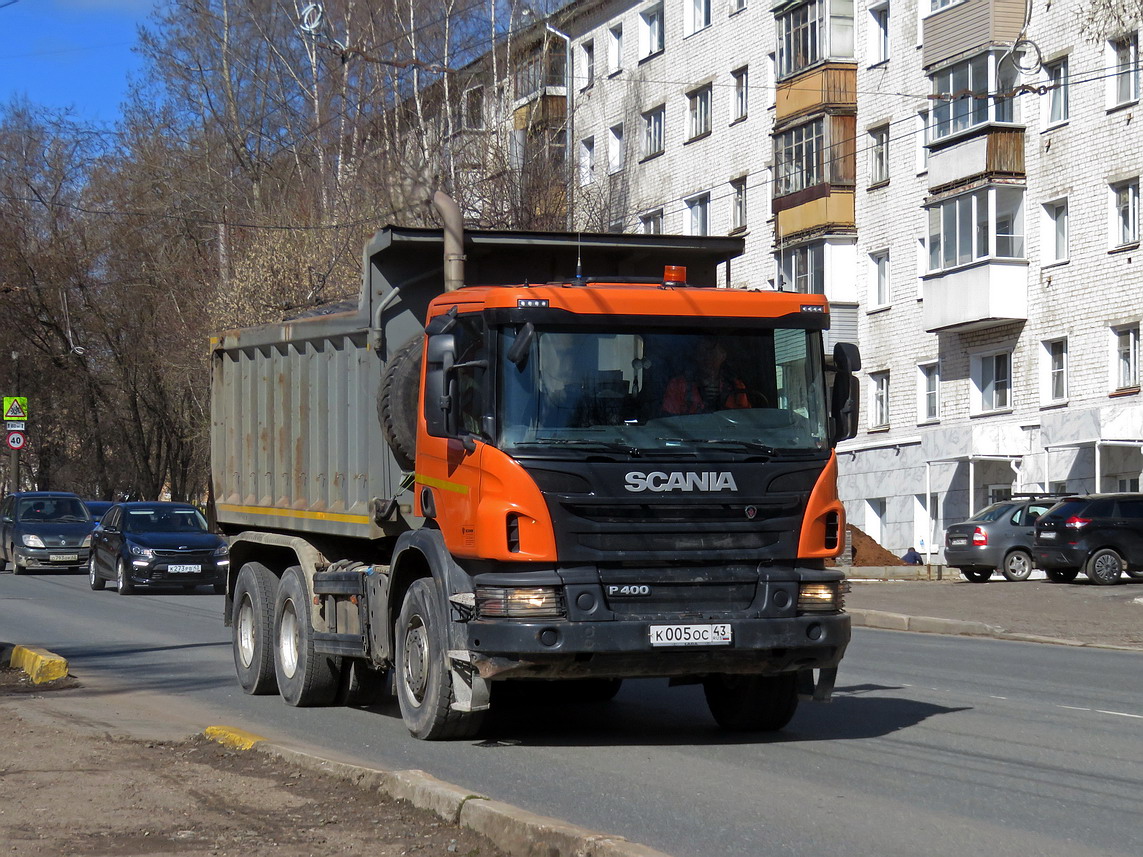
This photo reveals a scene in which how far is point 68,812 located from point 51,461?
64219mm

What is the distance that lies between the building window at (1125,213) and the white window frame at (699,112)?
50.7 feet

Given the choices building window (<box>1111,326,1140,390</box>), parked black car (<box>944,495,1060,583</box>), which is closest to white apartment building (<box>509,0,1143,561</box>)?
building window (<box>1111,326,1140,390</box>)

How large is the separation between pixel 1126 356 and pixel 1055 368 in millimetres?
2049

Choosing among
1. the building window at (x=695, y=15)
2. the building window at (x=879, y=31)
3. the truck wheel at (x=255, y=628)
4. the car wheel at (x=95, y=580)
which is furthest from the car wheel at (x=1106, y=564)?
the building window at (x=695, y=15)

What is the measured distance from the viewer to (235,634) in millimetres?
13094

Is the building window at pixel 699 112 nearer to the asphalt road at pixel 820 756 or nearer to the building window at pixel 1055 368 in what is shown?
the building window at pixel 1055 368

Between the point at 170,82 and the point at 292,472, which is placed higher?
the point at 170,82

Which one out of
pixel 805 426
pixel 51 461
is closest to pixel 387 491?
pixel 805 426

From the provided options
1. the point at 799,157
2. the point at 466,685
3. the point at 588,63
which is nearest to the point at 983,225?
the point at 799,157

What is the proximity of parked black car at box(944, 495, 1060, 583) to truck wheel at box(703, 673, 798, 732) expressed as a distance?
2229 centimetres

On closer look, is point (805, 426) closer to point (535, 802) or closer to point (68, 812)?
point (535, 802)

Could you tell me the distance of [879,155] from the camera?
42.1 meters

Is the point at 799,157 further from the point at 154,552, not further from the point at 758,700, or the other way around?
the point at 758,700

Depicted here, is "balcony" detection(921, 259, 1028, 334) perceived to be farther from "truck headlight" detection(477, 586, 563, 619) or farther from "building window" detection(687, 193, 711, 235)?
"truck headlight" detection(477, 586, 563, 619)
